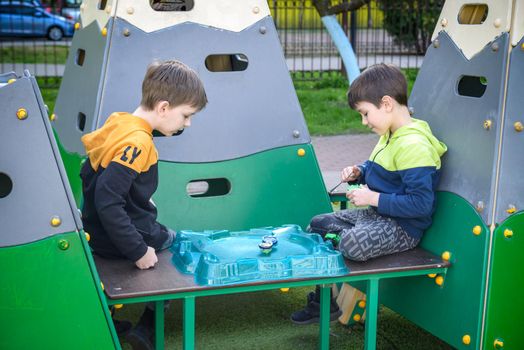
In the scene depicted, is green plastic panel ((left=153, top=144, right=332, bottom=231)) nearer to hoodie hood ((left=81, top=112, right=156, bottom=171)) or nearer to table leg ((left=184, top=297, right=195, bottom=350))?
hoodie hood ((left=81, top=112, right=156, bottom=171))

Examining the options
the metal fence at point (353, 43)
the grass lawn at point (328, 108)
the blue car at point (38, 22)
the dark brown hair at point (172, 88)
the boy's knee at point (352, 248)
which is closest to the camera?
the dark brown hair at point (172, 88)

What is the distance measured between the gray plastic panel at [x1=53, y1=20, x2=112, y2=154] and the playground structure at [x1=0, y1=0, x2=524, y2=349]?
0.01m

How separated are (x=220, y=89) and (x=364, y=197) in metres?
0.96

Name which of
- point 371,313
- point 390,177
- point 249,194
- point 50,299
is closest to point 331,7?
point 249,194

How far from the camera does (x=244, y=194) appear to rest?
3.75m

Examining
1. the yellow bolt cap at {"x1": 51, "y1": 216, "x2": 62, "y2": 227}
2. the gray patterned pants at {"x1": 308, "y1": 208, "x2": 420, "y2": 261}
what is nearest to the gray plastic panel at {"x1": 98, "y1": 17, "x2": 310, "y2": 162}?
the gray patterned pants at {"x1": 308, "y1": 208, "x2": 420, "y2": 261}

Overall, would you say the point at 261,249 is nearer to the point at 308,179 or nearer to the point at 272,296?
the point at 308,179

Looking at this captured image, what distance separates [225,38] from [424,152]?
3.87 ft

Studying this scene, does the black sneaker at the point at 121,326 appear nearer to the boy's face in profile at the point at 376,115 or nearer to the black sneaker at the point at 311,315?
the black sneaker at the point at 311,315

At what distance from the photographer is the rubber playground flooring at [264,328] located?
3.55 m

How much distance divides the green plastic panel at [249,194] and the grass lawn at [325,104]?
5024 mm

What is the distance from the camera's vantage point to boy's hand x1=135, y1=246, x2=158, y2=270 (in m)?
2.93

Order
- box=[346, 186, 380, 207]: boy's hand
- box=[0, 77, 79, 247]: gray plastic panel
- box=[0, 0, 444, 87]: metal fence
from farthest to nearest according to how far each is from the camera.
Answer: box=[0, 0, 444, 87]: metal fence → box=[346, 186, 380, 207]: boy's hand → box=[0, 77, 79, 247]: gray plastic panel

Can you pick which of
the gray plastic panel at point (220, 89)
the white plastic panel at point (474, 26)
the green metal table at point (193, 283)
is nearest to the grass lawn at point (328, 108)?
the gray plastic panel at point (220, 89)
